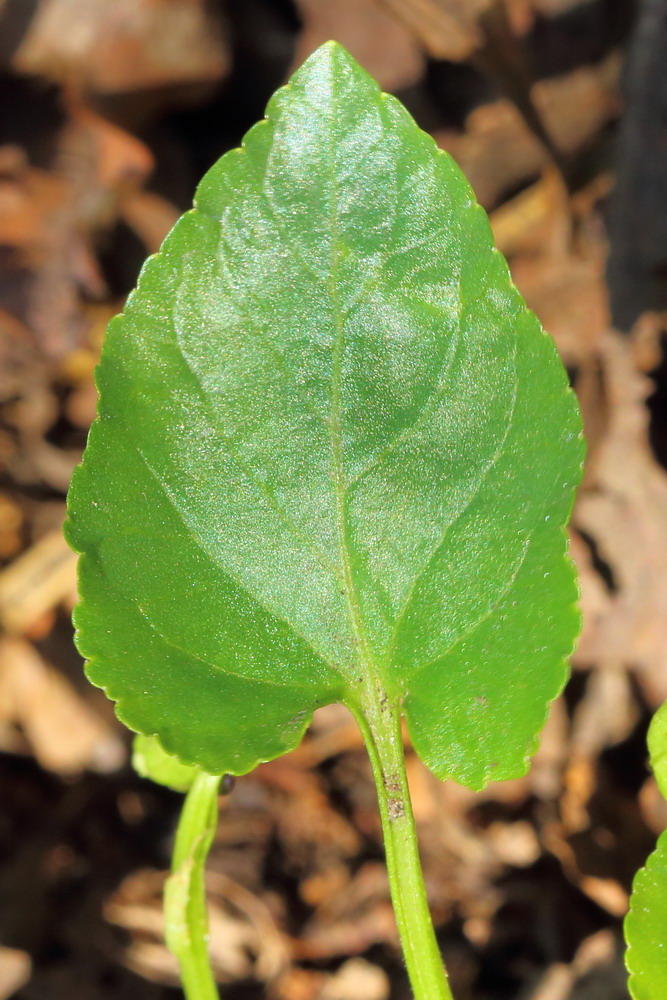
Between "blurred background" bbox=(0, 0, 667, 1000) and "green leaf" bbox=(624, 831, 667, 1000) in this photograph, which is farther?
"blurred background" bbox=(0, 0, 667, 1000)

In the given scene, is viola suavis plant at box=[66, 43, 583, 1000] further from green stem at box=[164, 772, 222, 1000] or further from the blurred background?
the blurred background

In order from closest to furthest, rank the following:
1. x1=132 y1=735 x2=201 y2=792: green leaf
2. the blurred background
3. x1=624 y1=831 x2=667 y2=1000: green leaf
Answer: x1=624 y1=831 x2=667 y2=1000: green leaf, x1=132 y1=735 x2=201 y2=792: green leaf, the blurred background

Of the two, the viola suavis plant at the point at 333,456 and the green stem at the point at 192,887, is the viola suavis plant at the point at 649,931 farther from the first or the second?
the green stem at the point at 192,887

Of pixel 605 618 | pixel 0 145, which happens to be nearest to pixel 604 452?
pixel 605 618

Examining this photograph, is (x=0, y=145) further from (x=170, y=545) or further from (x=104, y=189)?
(x=170, y=545)

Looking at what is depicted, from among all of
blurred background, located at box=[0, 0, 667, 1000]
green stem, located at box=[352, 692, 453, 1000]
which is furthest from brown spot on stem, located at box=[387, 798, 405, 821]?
blurred background, located at box=[0, 0, 667, 1000]

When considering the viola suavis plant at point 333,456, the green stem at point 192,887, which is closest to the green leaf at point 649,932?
the viola suavis plant at point 333,456
